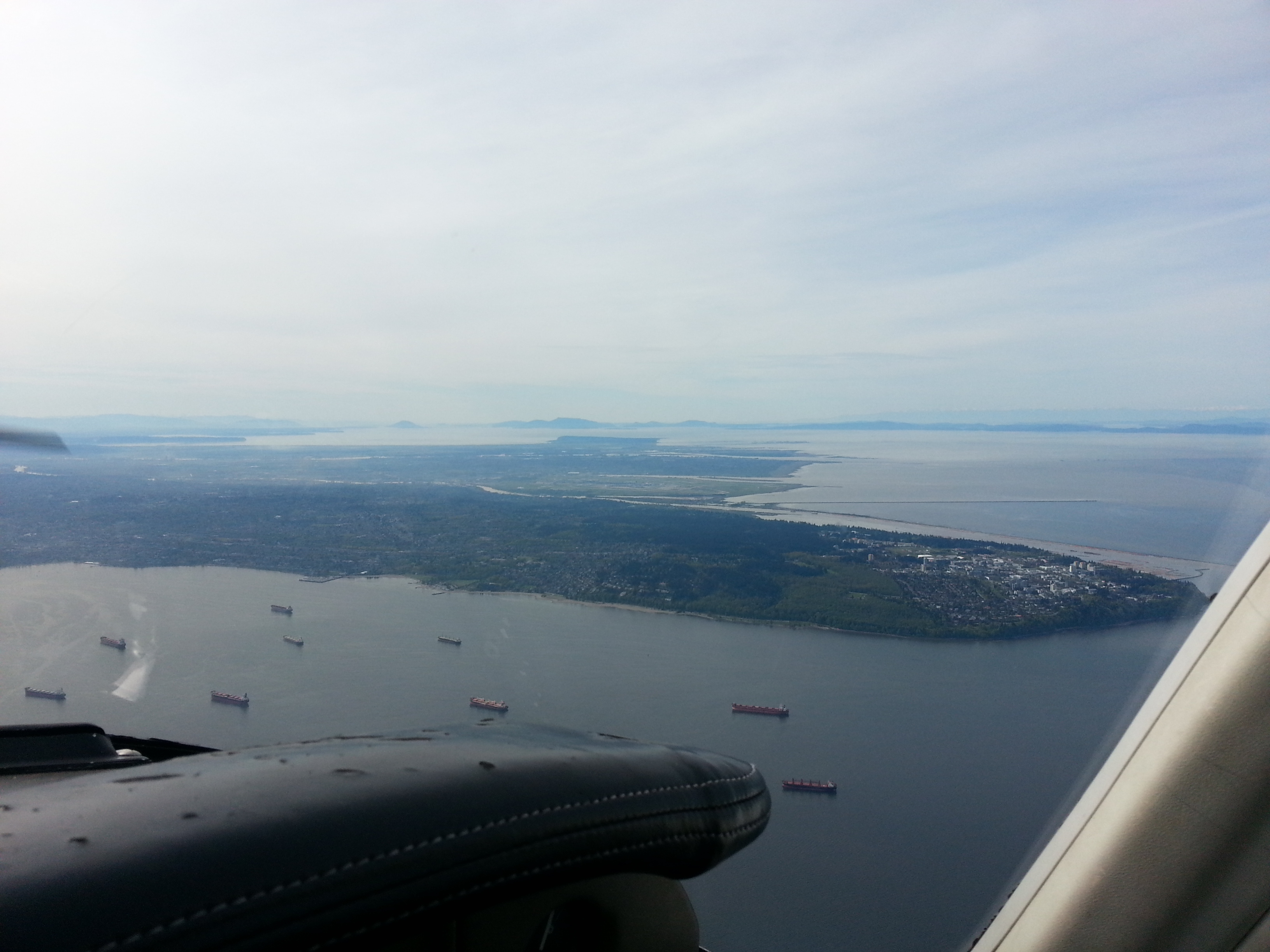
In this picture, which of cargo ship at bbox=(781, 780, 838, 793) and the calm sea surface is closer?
the calm sea surface

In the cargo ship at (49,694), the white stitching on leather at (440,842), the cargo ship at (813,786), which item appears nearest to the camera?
the white stitching on leather at (440,842)

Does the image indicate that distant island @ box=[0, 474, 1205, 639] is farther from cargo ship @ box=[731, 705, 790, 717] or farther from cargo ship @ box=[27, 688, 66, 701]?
cargo ship @ box=[27, 688, 66, 701]

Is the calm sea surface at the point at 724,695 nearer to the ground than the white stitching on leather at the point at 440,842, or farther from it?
nearer to the ground

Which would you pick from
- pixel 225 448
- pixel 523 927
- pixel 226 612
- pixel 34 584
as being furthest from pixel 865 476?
pixel 523 927

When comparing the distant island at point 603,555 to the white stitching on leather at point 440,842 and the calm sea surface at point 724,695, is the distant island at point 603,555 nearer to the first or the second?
the calm sea surface at point 724,695

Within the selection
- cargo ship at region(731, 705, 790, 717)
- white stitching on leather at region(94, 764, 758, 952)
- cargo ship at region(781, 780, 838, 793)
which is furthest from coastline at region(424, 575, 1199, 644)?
white stitching on leather at region(94, 764, 758, 952)

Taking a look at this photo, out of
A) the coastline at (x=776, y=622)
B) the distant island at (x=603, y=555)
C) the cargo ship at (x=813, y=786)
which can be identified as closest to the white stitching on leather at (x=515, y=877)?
the cargo ship at (x=813, y=786)

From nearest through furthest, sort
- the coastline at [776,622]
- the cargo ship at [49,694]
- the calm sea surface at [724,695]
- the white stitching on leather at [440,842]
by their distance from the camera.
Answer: the white stitching on leather at [440,842], the calm sea surface at [724,695], the cargo ship at [49,694], the coastline at [776,622]
